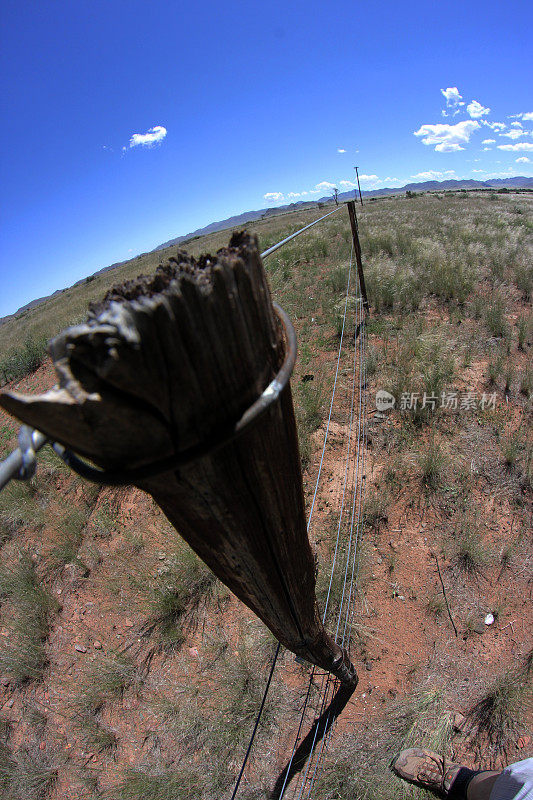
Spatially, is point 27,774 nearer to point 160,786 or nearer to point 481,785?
point 160,786

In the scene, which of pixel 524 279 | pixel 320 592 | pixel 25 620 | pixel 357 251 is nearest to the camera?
pixel 320 592

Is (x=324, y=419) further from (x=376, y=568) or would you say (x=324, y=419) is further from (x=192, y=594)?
(x=192, y=594)

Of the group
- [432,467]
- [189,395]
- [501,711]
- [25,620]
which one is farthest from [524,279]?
[25,620]

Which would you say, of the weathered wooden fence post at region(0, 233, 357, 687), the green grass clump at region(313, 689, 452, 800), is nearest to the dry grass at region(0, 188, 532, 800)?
the green grass clump at region(313, 689, 452, 800)

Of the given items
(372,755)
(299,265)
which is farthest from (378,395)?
(299,265)

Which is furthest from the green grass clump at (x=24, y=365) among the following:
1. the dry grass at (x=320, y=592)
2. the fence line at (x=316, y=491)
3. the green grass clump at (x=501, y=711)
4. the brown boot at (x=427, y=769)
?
the green grass clump at (x=501, y=711)

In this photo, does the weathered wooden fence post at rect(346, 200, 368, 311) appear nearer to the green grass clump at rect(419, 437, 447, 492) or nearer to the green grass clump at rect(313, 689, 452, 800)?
the green grass clump at rect(419, 437, 447, 492)
